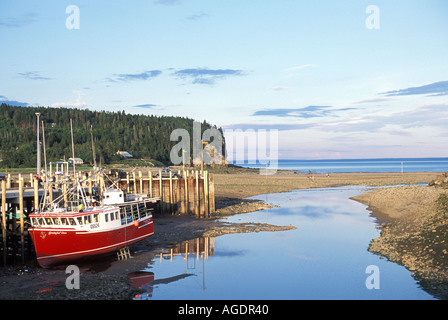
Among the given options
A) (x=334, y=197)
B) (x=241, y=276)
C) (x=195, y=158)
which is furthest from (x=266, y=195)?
(x=195, y=158)

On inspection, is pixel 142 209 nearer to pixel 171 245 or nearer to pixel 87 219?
pixel 171 245

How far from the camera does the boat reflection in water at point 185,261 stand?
82.2ft

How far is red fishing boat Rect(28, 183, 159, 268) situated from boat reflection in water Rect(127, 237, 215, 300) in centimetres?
389

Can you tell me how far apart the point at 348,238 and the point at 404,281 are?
1372cm

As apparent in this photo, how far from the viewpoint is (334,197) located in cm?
7400

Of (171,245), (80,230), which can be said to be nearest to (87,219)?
(80,230)

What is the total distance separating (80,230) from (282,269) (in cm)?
1415

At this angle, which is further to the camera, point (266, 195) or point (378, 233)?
point (266, 195)

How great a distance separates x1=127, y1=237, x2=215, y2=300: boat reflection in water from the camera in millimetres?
25052

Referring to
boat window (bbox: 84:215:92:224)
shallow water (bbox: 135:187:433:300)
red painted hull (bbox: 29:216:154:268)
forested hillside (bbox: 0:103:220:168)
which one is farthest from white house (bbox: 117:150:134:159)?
boat window (bbox: 84:215:92:224)

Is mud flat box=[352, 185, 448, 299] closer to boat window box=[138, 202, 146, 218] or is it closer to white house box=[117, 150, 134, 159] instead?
boat window box=[138, 202, 146, 218]

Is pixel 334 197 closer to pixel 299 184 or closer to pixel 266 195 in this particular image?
pixel 266 195
